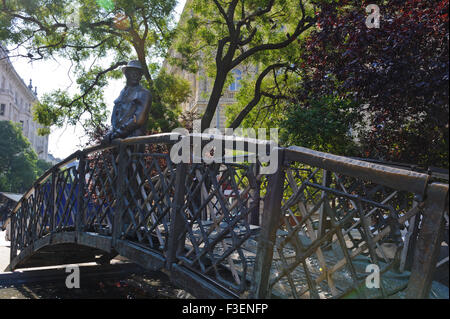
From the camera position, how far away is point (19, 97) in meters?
74.8

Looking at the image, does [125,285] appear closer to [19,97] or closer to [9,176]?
[9,176]

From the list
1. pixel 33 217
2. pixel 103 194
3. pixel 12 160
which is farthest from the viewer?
pixel 12 160

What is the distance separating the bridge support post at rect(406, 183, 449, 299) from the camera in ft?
7.22

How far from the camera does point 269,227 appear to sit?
3213 millimetres

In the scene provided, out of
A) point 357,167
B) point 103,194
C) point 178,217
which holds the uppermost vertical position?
point 357,167

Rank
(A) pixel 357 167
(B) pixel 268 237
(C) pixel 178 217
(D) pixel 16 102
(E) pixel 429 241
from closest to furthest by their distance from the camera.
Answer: (E) pixel 429 241
(A) pixel 357 167
(B) pixel 268 237
(C) pixel 178 217
(D) pixel 16 102

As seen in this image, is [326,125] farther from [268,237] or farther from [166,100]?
[166,100]

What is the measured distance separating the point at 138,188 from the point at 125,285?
5.18m

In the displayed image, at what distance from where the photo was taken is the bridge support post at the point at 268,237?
3195mm

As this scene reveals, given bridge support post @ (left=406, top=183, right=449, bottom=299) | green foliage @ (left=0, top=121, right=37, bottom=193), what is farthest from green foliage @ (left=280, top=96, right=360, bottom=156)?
green foliage @ (left=0, top=121, right=37, bottom=193)

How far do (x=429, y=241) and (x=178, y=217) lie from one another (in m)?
2.57

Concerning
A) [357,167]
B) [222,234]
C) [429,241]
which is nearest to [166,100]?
[222,234]

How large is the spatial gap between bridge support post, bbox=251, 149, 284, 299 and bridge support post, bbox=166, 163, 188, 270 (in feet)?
4.06

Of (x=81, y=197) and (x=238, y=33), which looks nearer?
(x=81, y=197)
